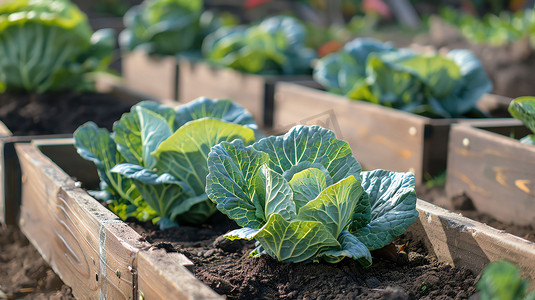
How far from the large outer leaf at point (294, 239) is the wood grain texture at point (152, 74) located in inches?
145

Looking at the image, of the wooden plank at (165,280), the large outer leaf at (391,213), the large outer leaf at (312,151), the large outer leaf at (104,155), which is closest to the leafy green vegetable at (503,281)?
the wooden plank at (165,280)

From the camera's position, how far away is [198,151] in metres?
2.17

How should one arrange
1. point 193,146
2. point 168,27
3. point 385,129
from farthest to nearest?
point 168,27, point 385,129, point 193,146

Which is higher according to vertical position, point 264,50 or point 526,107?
point 526,107

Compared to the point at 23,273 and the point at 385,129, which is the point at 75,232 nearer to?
the point at 23,273

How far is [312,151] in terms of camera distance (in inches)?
72.0

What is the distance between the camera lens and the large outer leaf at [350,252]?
163 cm

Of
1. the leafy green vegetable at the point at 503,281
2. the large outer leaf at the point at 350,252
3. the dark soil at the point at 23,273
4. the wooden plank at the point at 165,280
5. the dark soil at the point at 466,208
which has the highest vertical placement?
the leafy green vegetable at the point at 503,281

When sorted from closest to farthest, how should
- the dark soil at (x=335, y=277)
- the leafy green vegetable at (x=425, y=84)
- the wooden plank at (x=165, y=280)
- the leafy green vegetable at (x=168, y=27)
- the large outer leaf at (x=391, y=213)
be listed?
the wooden plank at (x=165, y=280) → the dark soil at (x=335, y=277) → the large outer leaf at (x=391, y=213) → the leafy green vegetable at (x=425, y=84) → the leafy green vegetable at (x=168, y=27)

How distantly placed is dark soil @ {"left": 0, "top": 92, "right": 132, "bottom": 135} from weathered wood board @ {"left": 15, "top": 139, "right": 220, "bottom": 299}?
2.77 ft

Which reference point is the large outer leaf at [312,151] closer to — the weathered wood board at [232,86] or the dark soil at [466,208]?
the dark soil at [466,208]

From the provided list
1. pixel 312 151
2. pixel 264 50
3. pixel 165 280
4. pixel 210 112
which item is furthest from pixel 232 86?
pixel 165 280

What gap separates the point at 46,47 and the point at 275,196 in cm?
272

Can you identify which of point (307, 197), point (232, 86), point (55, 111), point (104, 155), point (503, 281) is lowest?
point (232, 86)
